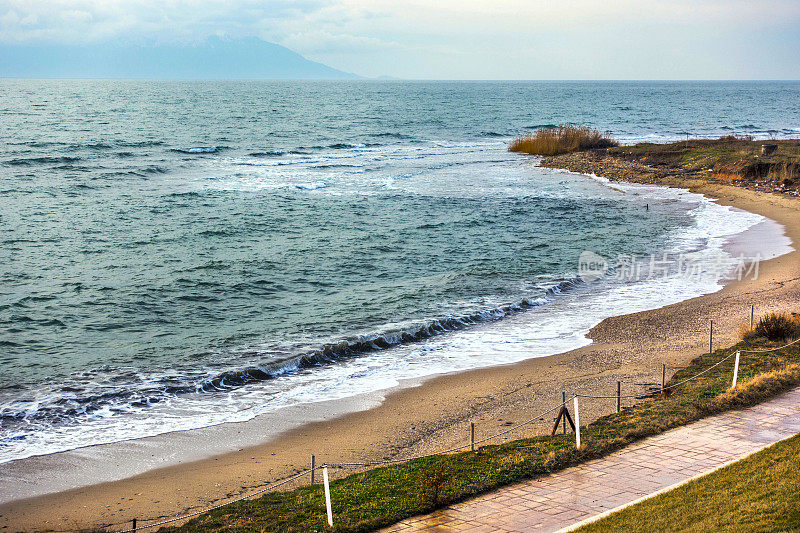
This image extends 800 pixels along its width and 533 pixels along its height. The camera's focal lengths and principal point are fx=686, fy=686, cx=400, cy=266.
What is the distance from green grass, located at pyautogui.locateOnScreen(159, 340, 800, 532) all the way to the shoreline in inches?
57.8

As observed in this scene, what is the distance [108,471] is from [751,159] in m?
46.4

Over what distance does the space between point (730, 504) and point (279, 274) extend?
841 inches

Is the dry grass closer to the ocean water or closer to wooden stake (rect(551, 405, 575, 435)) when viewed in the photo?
the ocean water

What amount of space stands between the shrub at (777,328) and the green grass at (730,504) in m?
7.86

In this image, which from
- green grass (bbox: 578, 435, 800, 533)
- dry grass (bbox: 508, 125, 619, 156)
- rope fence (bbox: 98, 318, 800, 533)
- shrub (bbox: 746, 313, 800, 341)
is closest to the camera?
green grass (bbox: 578, 435, 800, 533)

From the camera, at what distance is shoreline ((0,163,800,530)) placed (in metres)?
11.8

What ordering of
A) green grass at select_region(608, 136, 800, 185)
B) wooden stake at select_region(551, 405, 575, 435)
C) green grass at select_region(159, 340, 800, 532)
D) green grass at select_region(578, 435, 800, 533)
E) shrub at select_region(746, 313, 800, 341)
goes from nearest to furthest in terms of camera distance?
1. green grass at select_region(578, 435, 800, 533)
2. green grass at select_region(159, 340, 800, 532)
3. wooden stake at select_region(551, 405, 575, 435)
4. shrub at select_region(746, 313, 800, 341)
5. green grass at select_region(608, 136, 800, 185)

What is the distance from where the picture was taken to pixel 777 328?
17391mm

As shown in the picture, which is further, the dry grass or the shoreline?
the dry grass

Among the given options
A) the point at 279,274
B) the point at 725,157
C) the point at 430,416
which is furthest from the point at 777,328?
the point at 725,157

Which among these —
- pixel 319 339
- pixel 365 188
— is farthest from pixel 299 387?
pixel 365 188

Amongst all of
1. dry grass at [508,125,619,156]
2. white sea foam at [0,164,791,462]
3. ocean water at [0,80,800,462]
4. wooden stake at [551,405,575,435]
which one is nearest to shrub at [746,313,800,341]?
white sea foam at [0,164,791,462]

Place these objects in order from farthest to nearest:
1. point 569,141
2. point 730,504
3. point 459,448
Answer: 1. point 569,141
2. point 459,448
3. point 730,504

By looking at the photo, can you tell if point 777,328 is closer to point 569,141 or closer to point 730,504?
point 730,504
